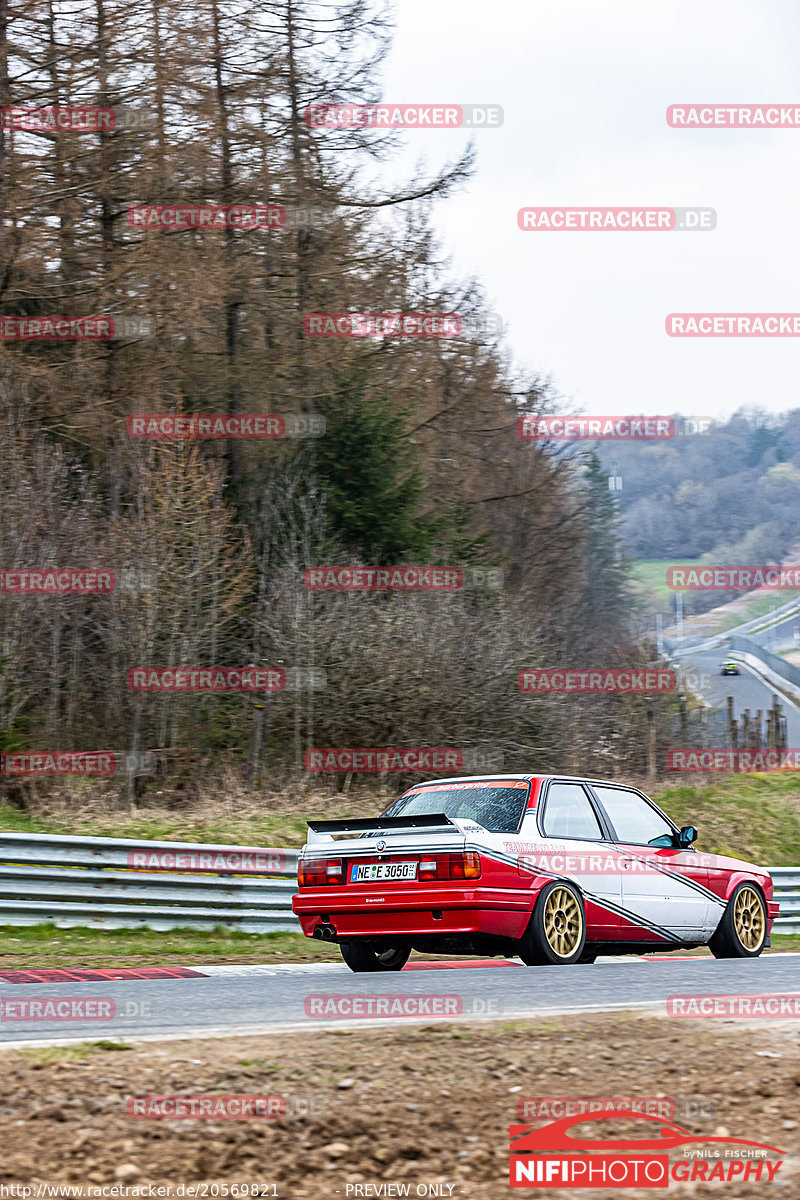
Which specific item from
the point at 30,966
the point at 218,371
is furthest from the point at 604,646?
the point at 30,966

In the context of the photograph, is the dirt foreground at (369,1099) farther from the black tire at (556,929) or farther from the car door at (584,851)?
the car door at (584,851)

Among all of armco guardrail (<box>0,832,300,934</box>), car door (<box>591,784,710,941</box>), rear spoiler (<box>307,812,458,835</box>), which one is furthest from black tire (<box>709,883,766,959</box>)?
armco guardrail (<box>0,832,300,934</box>)

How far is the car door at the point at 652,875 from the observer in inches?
439

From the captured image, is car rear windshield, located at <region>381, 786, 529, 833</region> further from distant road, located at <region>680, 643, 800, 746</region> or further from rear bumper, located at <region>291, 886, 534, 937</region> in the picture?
distant road, located at <region>680, 643, 800, 746</region>

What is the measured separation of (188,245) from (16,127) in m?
4.45

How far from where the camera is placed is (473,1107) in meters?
5.19

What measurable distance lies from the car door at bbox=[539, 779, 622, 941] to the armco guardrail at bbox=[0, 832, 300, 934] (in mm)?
4019

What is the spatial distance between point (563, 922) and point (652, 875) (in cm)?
129

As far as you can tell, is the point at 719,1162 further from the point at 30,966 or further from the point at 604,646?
the point at 604,646

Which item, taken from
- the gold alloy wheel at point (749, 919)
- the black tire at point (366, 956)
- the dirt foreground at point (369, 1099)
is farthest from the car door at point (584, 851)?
the dirt foreground at point (369, 1099)

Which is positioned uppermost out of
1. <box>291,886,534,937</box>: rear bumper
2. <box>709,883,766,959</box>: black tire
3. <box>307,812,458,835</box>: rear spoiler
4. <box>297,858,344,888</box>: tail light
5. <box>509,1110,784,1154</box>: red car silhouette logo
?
<box>307,812,458,835</box>: rear spoiler

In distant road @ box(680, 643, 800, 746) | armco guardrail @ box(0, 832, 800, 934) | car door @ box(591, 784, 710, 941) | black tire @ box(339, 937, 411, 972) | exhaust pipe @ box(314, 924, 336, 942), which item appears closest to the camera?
exhaust pipe @ box(314, 924, 336, 942)

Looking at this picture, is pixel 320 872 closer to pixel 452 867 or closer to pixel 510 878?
pixel 452 867

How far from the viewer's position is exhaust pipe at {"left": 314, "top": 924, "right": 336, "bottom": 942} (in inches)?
408
